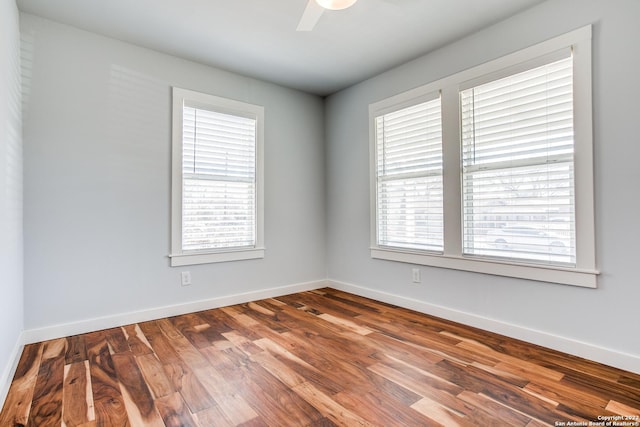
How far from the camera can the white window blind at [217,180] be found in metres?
3.44

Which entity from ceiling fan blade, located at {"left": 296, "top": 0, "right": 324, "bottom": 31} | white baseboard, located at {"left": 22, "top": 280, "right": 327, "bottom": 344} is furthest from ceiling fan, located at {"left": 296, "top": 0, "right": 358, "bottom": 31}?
white baseboard, located at {"left": 22, "top": 280, "right": 327, "bottom": 344}

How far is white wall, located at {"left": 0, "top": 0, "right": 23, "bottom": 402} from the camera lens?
1.96m

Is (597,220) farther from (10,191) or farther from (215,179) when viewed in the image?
(10,191)

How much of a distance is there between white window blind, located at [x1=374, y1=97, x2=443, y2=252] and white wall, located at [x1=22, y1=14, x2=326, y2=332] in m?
1.70

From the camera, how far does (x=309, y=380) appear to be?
204 centimetres

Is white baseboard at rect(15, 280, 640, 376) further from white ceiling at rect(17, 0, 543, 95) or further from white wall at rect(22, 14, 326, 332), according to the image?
white ceiling at rect(17, 0, 543, 95)

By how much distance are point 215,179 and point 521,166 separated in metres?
2.85

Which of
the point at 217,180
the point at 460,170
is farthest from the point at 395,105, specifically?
the point at 217,180

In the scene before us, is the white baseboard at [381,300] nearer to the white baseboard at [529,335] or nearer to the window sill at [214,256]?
the white baseboard at [529,335]

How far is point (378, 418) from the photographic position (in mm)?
1663

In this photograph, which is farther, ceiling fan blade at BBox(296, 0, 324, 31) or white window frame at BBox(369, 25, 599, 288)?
ceiling fan blade at BBox(296, 0, 324, 31)

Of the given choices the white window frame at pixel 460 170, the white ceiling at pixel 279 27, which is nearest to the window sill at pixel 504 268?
the white window frame at pixel 460 170

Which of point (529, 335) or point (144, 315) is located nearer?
point (529, 335)

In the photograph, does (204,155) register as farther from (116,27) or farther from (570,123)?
(570,123)
